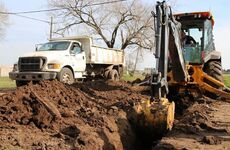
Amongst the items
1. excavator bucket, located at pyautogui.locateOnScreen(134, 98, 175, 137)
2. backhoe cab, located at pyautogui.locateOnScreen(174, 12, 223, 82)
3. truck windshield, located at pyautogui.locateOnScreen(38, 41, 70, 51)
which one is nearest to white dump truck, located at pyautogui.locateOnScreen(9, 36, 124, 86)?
truck windshield, located at pyautogui.locateOnScreen(38, 41, 70, 51)

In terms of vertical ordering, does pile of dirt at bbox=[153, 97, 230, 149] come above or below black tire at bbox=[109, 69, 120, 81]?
below

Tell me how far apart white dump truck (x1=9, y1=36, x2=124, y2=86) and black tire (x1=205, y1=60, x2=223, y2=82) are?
5778 mm

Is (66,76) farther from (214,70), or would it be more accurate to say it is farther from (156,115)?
(156,115)

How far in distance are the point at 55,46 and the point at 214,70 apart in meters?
7.23

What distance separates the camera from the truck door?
17.0m

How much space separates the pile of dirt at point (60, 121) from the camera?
725cm

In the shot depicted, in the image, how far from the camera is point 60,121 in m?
8.50

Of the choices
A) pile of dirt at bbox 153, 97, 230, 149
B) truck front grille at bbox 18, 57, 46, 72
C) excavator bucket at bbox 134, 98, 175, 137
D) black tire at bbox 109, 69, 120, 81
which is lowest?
pile of dirt at bbox 153, 97, 230, 149

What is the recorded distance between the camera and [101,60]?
20.7 metres

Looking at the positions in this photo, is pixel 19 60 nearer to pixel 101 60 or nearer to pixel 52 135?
pixel 101 60

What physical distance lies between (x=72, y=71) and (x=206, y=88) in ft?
21.2

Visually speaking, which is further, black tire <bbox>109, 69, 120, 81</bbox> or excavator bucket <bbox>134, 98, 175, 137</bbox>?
black tire <bbox>109, 69, 120, 81</bbox>

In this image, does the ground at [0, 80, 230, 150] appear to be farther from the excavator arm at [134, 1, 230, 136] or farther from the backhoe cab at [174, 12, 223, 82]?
the backhoe cab at [174, 12, 223, 82]

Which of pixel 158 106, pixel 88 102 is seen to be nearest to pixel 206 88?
pixel 88 102
